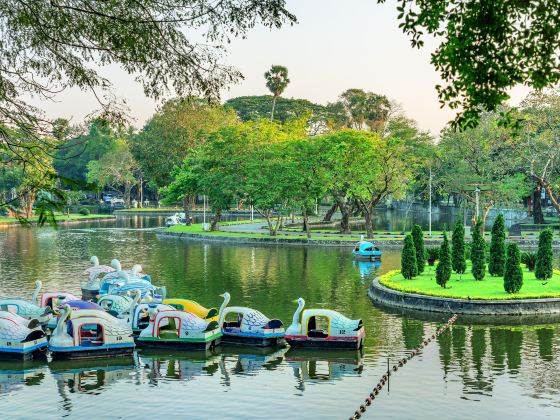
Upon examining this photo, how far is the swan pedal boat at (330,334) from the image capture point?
27469mm

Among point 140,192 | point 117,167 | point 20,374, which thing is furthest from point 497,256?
point 140,192

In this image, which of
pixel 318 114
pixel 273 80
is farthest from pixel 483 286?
pixel 318 114

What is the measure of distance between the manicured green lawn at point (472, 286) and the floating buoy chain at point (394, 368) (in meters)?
2.92

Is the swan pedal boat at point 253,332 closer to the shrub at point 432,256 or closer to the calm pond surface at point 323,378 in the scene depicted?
the calm pond surface at point 323,378

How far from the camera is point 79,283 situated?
45.5m

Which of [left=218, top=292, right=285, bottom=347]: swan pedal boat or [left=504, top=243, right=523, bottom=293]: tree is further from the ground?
[left=504, top=243, right=523, bottom=293]: tree

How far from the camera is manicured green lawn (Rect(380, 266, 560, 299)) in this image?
114 ft

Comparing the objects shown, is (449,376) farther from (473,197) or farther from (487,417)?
(473,197)

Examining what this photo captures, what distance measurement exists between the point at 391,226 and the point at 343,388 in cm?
7637

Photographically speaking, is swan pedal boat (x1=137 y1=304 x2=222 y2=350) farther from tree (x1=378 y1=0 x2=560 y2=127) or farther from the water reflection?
tree (x1=378 y1=0 x2=560 y2=127)

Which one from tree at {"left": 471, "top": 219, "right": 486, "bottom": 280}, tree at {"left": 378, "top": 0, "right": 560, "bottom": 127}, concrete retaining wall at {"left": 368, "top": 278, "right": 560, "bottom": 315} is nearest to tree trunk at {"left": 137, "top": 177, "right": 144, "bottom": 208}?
tree at {"left": 471, "top": 219, "right": 486, "bottom": 280}

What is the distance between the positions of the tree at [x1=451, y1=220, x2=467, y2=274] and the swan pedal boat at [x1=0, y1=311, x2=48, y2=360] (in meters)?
23.4

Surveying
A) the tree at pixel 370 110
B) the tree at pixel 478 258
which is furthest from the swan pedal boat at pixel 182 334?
the tree at pixel 370 110

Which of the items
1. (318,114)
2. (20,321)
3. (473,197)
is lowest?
(20,321)
